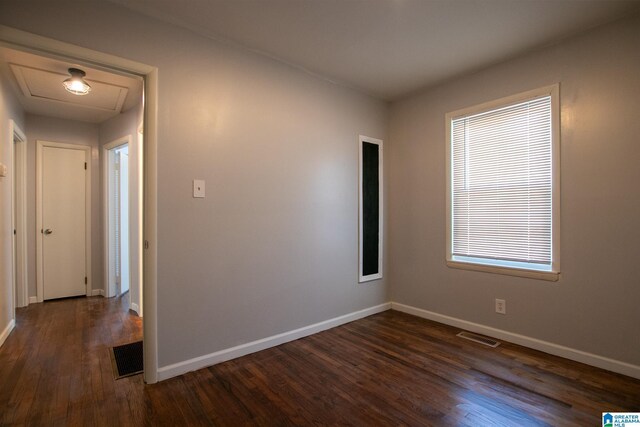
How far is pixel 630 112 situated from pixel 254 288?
3.08 metres

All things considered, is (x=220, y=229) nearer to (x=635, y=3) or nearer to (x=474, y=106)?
(x=474, y=106)

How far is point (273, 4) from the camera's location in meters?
2.04

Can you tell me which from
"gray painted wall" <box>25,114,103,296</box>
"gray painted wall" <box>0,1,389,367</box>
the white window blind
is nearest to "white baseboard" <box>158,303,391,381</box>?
"gray painted wall" <box>0,1,389,367</box>

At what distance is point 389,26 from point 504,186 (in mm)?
1714

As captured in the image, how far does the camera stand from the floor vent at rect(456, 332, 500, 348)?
2766mm

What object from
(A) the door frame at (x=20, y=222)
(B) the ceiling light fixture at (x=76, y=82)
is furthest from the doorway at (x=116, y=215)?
(B) the ceiling light fixture at (x=76, y=82)

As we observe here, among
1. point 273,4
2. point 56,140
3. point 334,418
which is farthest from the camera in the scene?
point 56,140

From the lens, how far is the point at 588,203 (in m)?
2.38

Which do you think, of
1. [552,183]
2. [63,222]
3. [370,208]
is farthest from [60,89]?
[552,183]

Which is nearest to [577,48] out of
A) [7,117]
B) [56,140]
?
[7,117]

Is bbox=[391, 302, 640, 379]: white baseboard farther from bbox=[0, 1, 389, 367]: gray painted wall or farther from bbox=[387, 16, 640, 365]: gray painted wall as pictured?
bbox=[0, 1, 389, 367]: gray painted wall

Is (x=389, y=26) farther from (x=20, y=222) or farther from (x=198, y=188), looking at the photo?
(x=20, y=222)

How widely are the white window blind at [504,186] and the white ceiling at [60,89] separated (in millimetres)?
3180

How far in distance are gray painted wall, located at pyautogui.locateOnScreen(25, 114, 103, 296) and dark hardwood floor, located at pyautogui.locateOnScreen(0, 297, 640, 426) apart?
1.76m
